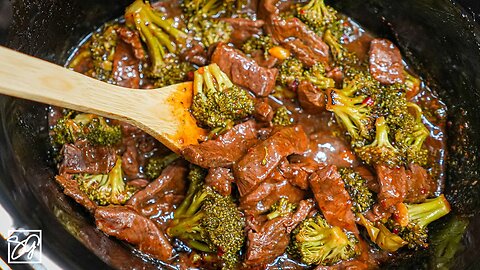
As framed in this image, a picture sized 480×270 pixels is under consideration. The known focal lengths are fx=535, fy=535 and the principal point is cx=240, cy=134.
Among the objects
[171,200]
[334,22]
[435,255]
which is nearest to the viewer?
[435,255]

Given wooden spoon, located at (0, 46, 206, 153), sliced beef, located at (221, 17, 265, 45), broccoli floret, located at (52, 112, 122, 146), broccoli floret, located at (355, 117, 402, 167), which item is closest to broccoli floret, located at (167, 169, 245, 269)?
wooden spoon, located at (0, 46, 206, 153)

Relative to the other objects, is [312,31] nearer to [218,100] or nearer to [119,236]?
[218,100]

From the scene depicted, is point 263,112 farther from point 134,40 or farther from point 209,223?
point 134,40

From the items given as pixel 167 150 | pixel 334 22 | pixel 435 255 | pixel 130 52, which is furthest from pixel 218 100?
pixel 435 255

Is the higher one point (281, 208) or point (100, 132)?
point (100, 132)

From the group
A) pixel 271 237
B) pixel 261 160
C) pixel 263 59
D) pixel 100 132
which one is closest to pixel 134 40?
pixel 100 132

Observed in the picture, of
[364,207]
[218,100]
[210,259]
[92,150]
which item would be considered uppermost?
[218,100]
